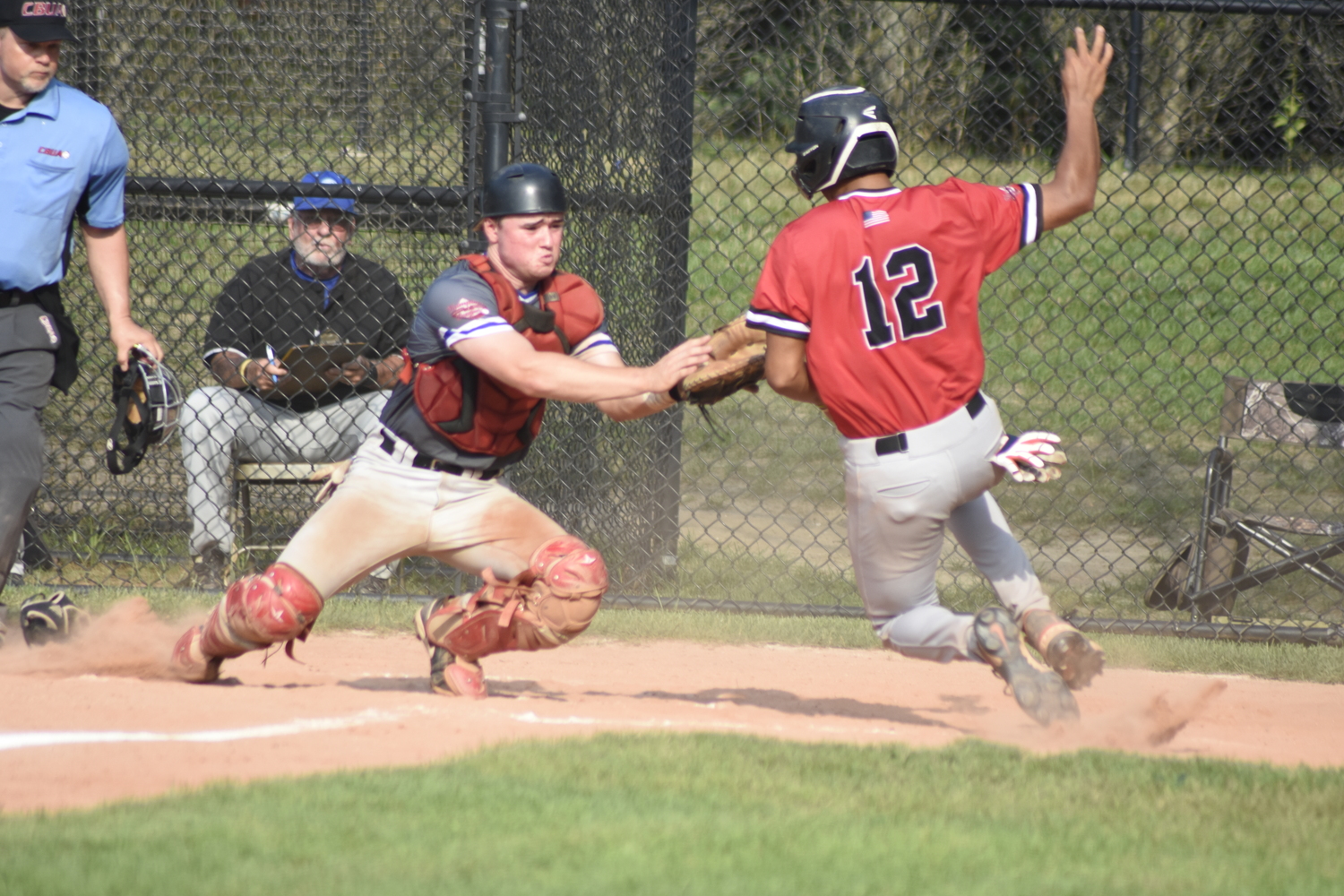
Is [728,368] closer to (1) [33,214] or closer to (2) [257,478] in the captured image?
(1) [33,214]

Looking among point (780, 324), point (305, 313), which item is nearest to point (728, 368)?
point (780, 324)

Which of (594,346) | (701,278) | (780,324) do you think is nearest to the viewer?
(780,324)

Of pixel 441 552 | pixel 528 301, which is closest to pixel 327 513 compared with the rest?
pixel 441 552

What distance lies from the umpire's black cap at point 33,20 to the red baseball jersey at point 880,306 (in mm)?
2371

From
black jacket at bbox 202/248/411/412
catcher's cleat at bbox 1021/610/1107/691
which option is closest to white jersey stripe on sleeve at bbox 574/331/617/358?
catcher's cleat at bbox 1021/610/1107/691

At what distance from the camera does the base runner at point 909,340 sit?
333 cm

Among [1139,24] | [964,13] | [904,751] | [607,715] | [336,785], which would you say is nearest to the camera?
[336,785]

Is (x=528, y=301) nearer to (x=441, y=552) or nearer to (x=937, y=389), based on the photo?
(x=441, y=552)

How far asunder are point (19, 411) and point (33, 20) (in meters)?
1.20

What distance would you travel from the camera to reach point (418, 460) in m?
3.85

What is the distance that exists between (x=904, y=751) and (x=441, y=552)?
1.51 m

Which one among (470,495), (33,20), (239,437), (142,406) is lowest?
(239,437)

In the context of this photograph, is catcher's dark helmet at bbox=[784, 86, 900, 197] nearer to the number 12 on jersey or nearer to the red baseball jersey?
the red baseball jersey

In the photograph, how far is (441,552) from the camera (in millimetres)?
3906
